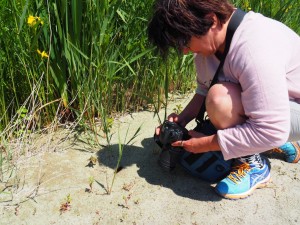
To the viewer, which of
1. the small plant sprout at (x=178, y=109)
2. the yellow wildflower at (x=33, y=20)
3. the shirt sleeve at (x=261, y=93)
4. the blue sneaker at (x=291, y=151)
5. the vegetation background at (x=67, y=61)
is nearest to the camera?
the shirt sleeve at (x=261, y=93)

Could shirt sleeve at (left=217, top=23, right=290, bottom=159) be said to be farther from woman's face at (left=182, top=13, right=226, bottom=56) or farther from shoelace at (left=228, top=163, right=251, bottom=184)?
shoelace at (left=228, top=163, right=251, bottom=184)

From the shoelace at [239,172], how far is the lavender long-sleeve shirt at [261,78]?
230mm

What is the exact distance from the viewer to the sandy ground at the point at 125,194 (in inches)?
61.5

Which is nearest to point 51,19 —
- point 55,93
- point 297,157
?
point 55,93

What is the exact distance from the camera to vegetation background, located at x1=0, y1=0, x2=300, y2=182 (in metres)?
1.78

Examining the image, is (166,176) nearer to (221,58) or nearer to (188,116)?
(188,116)

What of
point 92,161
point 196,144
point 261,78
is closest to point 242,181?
point 196,144

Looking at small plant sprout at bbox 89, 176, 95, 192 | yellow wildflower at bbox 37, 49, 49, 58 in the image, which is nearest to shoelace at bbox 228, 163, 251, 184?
small plant sprout at bbox 89, 176, 95, 192

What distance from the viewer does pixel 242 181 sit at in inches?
66.1

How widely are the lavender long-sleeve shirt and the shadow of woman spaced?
293mm

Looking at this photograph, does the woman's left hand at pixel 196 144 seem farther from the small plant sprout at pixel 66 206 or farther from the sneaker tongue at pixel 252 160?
the small plant sprout at pixel 66 206

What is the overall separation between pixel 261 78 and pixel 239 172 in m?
0.54

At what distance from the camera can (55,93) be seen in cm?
205

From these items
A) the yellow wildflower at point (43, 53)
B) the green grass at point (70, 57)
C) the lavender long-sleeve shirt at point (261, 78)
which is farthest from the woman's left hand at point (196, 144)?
the yellow wildflower at point (43, 53)
